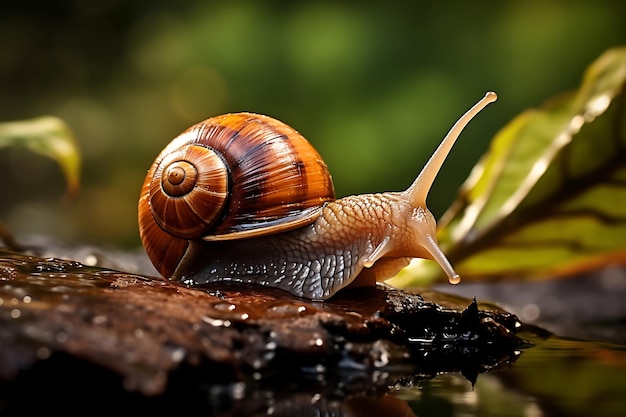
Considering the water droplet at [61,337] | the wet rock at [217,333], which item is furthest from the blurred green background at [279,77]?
the water droplet at [61,337]

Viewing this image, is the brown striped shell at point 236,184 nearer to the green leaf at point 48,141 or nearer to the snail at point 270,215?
the snail at point 270,215

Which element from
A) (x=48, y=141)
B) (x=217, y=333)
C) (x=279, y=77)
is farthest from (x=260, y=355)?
(x=279, y=77)

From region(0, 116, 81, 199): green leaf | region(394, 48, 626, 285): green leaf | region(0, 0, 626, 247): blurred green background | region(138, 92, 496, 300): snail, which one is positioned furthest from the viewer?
region(0, 0, 626, 247): blurred green background

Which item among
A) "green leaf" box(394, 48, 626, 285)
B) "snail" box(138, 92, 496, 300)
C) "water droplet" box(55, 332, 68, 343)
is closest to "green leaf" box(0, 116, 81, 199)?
"snail" box(138, 92, 496, 300)

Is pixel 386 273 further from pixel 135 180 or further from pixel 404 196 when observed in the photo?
pixel 135 180

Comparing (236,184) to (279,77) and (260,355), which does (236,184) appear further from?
(279,77)

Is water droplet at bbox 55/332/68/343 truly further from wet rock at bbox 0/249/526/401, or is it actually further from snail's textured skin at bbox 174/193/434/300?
snail's textured skin at bbox 174/193/434/300

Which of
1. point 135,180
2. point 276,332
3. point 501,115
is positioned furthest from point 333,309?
point 135,180
